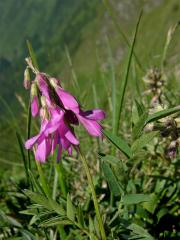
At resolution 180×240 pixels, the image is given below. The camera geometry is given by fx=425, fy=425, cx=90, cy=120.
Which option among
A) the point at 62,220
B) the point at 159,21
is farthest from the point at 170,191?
the point at 159,21

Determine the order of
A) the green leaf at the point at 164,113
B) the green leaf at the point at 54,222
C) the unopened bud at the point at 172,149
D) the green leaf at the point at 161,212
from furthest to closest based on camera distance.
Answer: the green leaf at the point at 161,212, the unopened bud at the point at 172,149, the green leaf at the point at 54,222, the green leaf at the point at 164,113

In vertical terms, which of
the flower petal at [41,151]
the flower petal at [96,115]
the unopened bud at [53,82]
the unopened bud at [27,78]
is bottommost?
the flower petal at [41,151]

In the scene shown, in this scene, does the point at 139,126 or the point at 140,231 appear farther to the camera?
the point at 140,231

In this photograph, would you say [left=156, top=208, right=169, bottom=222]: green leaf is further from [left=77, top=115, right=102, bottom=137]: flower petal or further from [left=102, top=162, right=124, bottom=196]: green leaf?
[left=77, top=115, right=102, bottom=137]: flower petal

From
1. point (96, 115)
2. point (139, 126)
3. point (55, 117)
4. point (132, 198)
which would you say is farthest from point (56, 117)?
point (132, 198)

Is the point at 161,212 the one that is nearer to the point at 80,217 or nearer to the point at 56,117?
the point at 80,217

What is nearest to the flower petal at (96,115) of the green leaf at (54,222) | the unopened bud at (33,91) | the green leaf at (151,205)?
the unopened bud at (33,91)

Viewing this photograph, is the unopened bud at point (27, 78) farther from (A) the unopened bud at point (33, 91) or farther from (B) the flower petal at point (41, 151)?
(B) the flower petal at point (41, 151)

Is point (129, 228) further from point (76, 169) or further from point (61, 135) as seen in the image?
point (76, 169)
